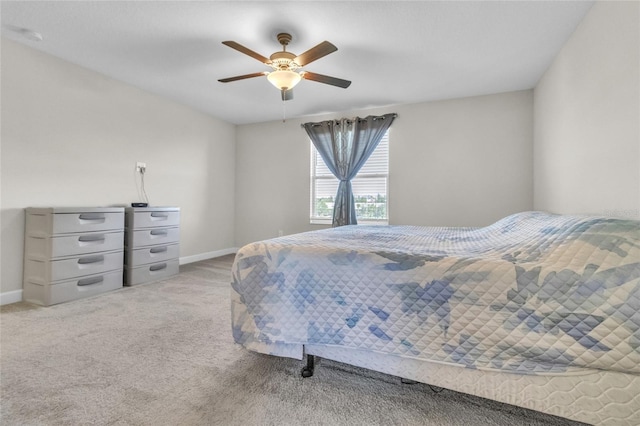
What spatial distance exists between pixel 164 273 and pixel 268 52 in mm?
2810

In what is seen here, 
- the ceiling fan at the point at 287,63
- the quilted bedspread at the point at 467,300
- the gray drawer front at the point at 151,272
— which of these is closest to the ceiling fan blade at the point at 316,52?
the ceiling fan at the point at 287,63

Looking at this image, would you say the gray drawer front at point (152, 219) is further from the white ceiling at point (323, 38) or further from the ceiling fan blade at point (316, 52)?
the ceiling fan blade at point (316, 52)

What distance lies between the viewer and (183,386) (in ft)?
4.43

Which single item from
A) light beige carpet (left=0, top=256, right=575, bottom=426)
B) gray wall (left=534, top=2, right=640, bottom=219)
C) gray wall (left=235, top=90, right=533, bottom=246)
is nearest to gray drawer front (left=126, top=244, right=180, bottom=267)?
light beige carpet (left=0, top=256, right=575, bottom=426)

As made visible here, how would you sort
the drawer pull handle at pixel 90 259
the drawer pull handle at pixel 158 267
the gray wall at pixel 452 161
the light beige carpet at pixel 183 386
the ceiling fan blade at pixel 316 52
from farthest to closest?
the gray wall at pixel 452 161 → the drawer pull handle at pixel 158 267 → the drawer pull handle at pixel 90 259 → the ceiling fan blade at pixel 316 52 → the light beige carpet at pixel 183 386

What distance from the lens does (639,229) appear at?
100 centimetres

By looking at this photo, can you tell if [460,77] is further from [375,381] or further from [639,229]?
[375,381]

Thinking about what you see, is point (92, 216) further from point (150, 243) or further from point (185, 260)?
point (185, 260)

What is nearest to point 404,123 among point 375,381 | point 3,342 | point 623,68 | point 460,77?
point 460,77

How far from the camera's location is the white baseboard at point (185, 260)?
8.16 ft

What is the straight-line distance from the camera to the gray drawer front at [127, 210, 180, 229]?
3.11 metres

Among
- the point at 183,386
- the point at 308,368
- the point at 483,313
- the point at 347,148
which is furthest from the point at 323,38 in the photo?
the point at 183,386

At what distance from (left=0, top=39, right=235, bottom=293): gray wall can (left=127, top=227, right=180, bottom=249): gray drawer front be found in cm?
56

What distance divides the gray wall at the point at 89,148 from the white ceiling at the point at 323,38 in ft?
0.81
